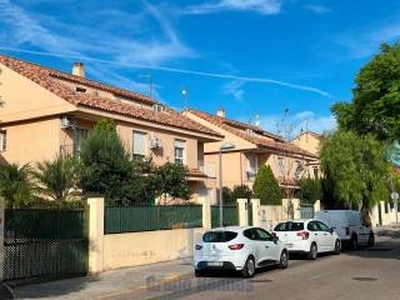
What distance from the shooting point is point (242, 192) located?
133 feet

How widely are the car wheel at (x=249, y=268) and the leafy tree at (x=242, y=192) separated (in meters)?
21.4

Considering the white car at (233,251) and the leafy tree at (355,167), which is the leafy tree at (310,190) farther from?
the white car at (233,251)

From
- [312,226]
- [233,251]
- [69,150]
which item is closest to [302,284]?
[233,251]

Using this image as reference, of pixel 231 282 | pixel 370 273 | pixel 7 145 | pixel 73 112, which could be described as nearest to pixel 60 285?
pixel 231 282

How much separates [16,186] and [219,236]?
766cm

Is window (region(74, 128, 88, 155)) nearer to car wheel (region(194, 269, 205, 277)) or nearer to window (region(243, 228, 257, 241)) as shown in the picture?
car wheel (region(194, 269, 205, 277))

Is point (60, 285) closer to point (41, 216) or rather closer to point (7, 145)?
point (41, 216)

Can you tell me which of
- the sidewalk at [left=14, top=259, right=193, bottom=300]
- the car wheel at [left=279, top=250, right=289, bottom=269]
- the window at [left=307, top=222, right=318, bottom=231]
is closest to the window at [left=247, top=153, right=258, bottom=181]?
the window at [left=307, top=222, right=318, bottom=231]

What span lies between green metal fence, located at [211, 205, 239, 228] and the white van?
4.14 m

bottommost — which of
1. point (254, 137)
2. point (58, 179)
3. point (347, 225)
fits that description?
point (347, 225)

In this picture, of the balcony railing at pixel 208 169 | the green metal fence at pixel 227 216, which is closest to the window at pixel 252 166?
the balcony railing at pixel 208 169

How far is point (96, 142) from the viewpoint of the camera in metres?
24.2

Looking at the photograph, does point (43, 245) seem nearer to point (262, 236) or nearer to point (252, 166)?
point (262, 236)

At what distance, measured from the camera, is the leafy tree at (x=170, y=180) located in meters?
27.3
